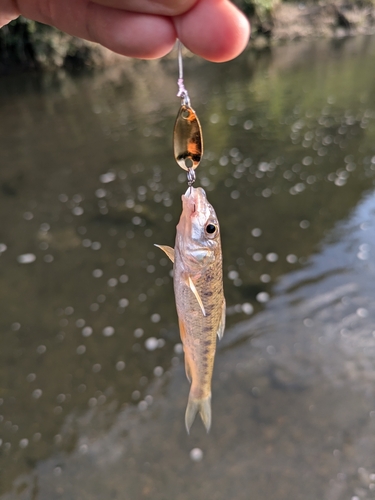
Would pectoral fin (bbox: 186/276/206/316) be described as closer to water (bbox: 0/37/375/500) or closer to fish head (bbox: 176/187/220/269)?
fish head (bbox: 176/187/220/269)

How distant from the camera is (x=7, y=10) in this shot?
8.15ft

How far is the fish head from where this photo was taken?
2.06m

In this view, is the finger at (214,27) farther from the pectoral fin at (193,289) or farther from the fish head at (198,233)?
the pectoral fin at (193,289)

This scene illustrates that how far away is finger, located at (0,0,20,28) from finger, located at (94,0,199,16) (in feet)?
2.99

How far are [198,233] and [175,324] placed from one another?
423 centimetres

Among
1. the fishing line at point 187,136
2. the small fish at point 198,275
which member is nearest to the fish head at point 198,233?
the small fish at point 198,275

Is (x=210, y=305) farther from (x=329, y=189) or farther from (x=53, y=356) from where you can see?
(x=329, y=189)

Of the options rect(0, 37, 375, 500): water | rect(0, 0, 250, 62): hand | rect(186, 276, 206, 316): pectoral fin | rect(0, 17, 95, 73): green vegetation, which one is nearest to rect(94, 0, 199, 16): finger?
rect(0, 0, 250, 62): hand

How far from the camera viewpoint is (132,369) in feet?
18.1

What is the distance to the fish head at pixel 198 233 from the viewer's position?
2.06 m

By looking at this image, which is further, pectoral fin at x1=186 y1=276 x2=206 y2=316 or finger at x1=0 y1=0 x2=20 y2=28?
finger at x1=0 y1=0 x2=20 y2=28

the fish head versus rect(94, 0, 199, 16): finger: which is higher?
rect(94, 0, 199, 16): finger

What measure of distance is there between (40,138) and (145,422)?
39.6 ft

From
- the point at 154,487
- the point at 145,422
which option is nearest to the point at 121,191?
the point at 145,422
